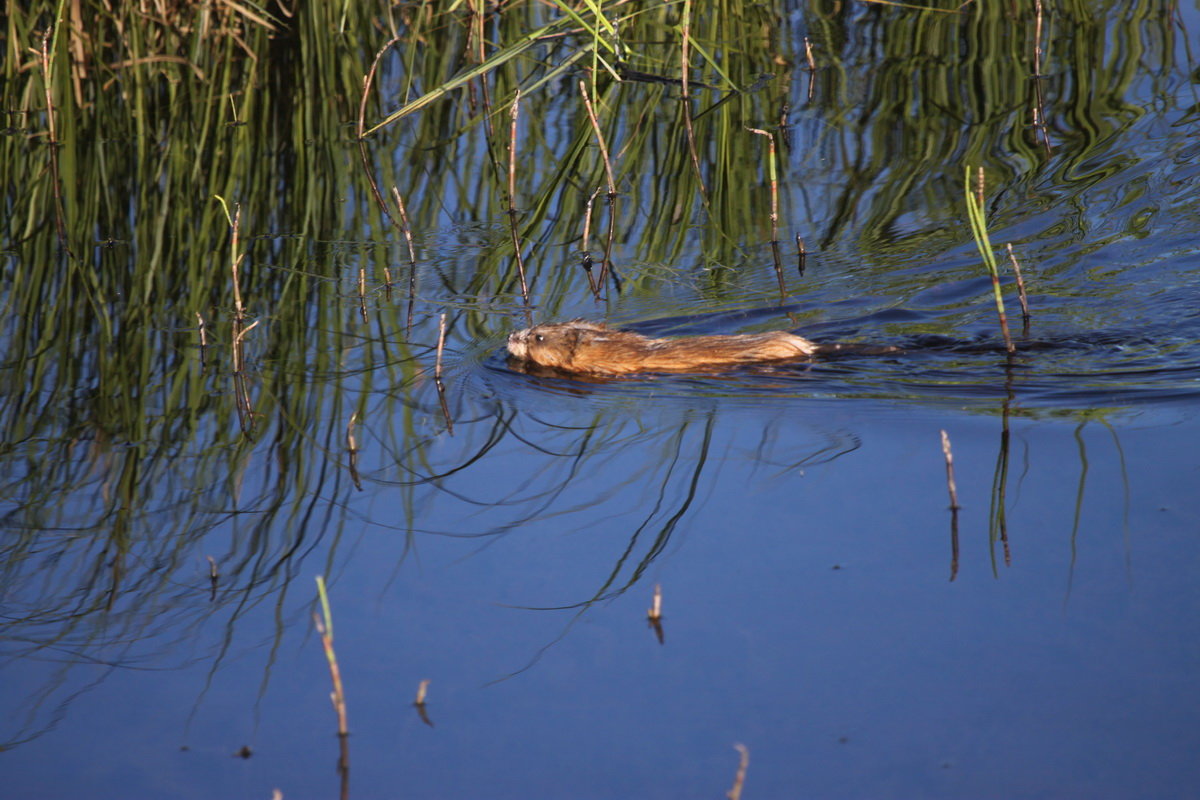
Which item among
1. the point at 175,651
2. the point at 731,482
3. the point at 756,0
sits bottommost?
the point at 175,651

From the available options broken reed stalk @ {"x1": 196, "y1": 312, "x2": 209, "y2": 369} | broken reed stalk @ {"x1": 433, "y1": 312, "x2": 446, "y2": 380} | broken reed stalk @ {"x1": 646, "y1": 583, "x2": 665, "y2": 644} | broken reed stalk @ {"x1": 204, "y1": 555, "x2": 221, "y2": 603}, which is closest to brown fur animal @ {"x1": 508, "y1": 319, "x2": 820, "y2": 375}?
broken reed stalk @ {"x1": 433, "y1": 312, "x2": 446, "y2": 380}

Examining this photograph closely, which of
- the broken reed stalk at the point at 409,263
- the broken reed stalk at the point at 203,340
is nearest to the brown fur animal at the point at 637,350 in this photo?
the broken reed stalk at the point at 409,263

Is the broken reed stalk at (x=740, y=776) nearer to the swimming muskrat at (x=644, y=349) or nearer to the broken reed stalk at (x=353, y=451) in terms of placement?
the broken reed stalk at (x=353, y=451)

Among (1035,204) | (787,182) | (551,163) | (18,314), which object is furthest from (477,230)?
(1035,204)

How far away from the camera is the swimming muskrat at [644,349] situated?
5645 mm

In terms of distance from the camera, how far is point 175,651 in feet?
12.3

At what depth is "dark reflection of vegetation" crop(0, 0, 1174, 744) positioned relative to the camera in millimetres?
4379

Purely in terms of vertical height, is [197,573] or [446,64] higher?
[446,64]

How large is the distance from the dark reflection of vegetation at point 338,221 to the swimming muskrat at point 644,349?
0.41m

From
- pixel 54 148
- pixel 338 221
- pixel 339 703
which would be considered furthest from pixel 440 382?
pixel 54 148

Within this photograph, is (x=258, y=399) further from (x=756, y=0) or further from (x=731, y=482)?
(x=756, y=0)

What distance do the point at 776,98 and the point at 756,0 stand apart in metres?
1.63

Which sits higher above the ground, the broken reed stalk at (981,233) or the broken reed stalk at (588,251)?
the broken reed stalk at (981,233)

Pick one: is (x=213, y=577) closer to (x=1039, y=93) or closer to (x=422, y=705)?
(x=422, y=705)
